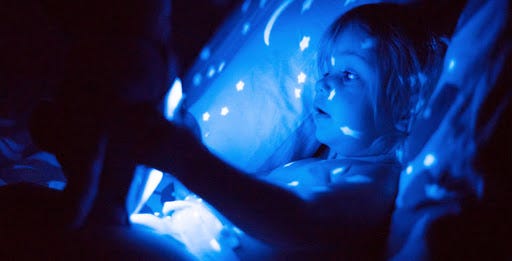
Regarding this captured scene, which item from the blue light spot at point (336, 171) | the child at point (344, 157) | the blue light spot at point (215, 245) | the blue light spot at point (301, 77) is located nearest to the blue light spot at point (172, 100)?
the child at point (344, 157)

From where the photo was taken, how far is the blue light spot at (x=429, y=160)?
2.93 ft

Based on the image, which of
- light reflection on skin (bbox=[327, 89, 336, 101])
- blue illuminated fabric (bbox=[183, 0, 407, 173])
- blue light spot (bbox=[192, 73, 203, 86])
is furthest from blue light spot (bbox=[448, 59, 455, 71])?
blue light spot (bbox=[192, 73, 203, 86])

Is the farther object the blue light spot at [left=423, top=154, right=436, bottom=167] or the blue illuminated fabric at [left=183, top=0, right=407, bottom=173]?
the blue illuminated fabric at [left=183, top=0, right=407, bottom=173]

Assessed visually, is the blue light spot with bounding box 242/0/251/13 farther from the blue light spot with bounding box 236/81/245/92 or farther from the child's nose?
the child's nose

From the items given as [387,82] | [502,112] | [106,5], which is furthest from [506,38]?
[106,5]

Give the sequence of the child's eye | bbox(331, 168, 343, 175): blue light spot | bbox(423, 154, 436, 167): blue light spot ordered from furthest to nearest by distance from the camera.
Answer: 1. the child's eye
2. bbox(331, 168, 343, 175): blue light spot
3. bbox(423, 154, 436, 167): blue light spot

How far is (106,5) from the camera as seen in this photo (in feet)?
2.50

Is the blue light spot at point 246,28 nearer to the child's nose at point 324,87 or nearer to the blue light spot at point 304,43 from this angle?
the blue light spot at point 304,43

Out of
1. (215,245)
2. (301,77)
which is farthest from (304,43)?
(215,245)

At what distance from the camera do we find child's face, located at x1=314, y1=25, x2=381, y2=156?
117 centimetres

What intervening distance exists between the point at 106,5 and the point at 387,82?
0.78m

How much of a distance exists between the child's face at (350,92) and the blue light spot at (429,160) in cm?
29

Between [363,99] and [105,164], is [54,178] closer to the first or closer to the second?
[105,164]

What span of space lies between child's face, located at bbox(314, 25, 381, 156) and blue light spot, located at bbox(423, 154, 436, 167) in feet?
0.94
